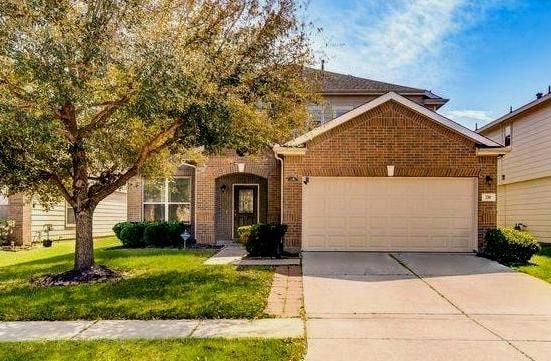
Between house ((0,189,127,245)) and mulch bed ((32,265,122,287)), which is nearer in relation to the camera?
mulch bed ((32,265,122,287))

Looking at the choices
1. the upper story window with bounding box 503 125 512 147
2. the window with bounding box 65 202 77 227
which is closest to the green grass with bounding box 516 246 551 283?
the upper story window with bounding box 503 125 512 147

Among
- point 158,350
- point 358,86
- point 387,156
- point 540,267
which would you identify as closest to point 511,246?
point 540,267

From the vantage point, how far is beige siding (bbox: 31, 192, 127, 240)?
68.2 ft

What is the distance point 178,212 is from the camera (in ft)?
67.6

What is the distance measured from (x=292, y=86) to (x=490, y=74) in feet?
32.2

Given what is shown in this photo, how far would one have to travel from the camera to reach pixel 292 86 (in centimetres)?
1162

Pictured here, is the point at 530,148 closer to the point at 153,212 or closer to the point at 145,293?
the point at 153,212

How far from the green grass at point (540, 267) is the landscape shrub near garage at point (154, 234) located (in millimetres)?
11195

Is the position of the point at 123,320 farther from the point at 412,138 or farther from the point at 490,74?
the point at 490,74

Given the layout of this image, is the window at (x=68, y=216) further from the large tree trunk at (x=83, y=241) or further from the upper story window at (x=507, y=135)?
the upper story window at (x=507, y=135)

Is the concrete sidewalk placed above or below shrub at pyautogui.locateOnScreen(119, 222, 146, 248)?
below

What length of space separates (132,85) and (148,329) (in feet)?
15.7

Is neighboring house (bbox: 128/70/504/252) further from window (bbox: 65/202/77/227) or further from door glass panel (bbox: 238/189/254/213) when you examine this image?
window (bbox: 65/202/77/227)

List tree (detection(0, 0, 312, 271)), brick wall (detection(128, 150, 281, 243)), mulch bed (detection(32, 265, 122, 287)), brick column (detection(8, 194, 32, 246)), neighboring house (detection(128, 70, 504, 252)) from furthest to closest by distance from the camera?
brick column (detection(8, 194, 32, 246)) → brick wall (detection(128, 150, 281, 243)) → neighboring house (detection(128, 70, 504, 252)) → mulch bed (detection(32, 265, 122, 287)) → tree (detection(0, 0, 312, 271))
